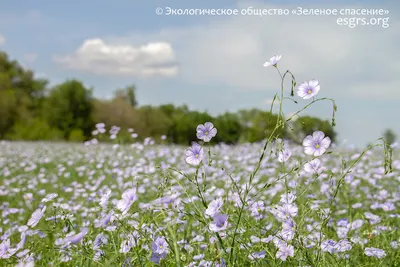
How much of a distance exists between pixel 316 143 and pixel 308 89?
0.87 feet

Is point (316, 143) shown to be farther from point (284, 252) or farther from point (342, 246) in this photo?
point (342, 246)

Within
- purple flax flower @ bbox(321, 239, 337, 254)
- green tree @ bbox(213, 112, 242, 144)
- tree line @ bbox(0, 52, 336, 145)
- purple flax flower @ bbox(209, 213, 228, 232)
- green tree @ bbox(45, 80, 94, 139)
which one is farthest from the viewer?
green tree @ bbox(213, 112, 242, 144)

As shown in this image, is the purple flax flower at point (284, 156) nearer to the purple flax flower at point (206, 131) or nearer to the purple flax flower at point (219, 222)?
the purple flax flower at point (206, 131)

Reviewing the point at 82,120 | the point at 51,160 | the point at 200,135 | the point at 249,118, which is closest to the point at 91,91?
the point at 82,120

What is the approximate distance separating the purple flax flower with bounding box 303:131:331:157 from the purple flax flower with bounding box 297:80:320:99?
0.60 feet

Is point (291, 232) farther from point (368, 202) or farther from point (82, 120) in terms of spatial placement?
point (82, 120)

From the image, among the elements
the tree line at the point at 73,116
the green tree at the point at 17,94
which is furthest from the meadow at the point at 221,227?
the green tree at the point at 17,94

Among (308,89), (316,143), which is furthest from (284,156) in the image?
(308,89)

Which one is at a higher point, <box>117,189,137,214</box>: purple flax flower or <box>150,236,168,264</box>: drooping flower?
<box>117,189,137,214</box>: purple flax flower

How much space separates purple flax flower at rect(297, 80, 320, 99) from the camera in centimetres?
247

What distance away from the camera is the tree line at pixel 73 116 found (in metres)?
30.7

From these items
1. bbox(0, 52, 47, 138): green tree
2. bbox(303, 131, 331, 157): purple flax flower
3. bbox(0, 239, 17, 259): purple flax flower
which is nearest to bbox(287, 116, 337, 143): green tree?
bbox(303, 131, 331, 157): purple flax flower

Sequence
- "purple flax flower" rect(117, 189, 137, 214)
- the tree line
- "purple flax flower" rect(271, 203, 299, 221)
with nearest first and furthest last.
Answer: "purple flax flower" rect(117, 189, 137, 214), "purple flax flower" rect(271, 203, 299, 221), the tree line

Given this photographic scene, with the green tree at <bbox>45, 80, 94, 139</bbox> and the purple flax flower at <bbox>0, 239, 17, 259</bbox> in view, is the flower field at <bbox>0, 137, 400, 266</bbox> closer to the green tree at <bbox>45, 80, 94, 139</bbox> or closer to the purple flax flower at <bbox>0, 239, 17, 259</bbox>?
the purple flax flower at <bbox>0, 239, 17, 259</bbox>
